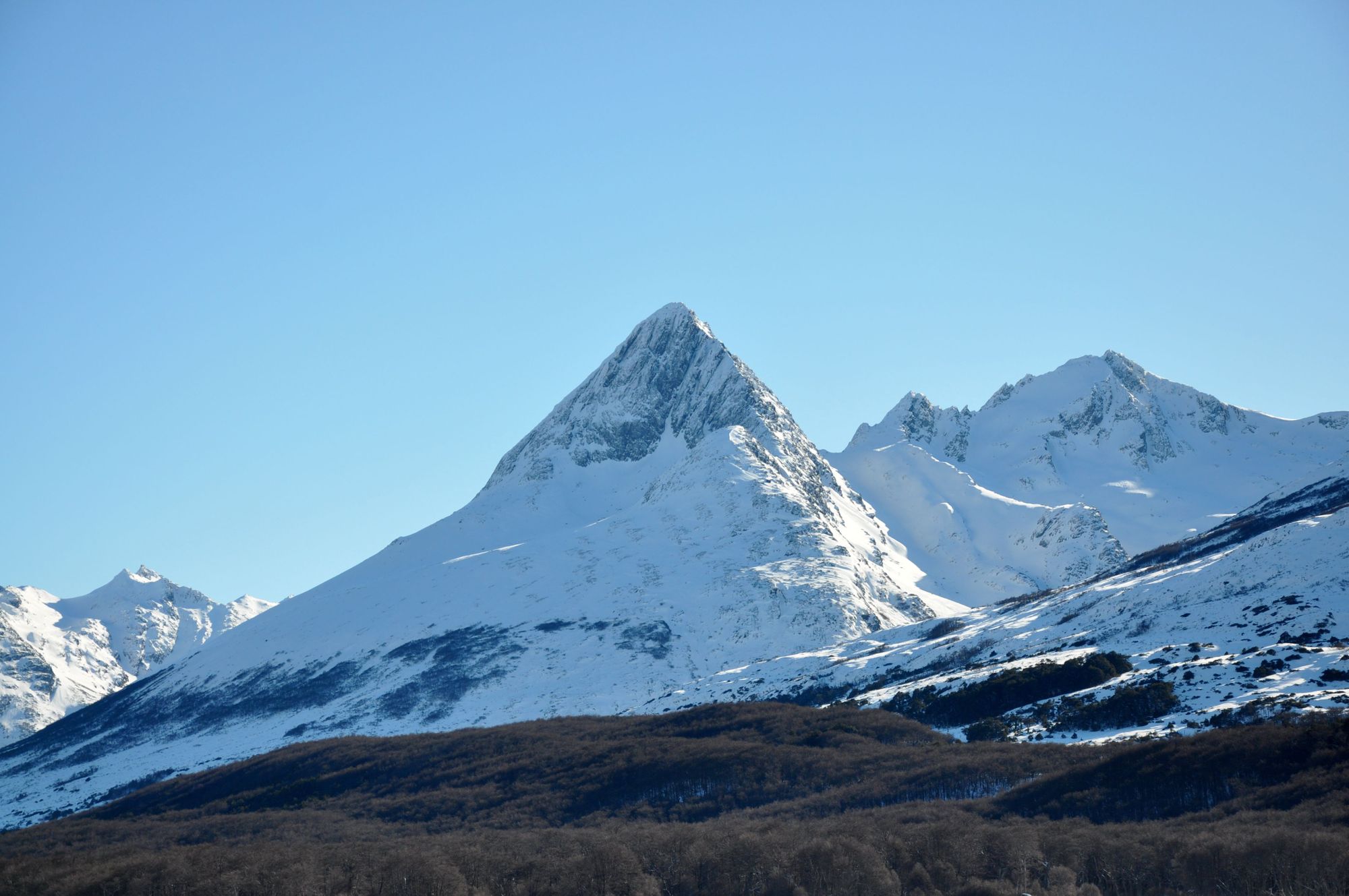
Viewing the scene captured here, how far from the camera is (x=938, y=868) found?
69938 millimetres

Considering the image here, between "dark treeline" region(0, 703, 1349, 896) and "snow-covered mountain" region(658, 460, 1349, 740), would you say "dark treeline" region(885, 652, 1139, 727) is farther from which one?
"dark treeline" region(0, 703, 1349, 896)

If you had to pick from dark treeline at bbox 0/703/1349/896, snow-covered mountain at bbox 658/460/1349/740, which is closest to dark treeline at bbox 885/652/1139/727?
snow-covered mountain at bbox 658/460/1349/740

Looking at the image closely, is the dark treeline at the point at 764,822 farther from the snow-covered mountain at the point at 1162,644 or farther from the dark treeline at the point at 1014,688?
the snow-covered mountain at the point at 1162,644

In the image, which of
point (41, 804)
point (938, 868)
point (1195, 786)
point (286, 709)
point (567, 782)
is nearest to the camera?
point (938, 868)

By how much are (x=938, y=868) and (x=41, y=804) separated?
139 meters

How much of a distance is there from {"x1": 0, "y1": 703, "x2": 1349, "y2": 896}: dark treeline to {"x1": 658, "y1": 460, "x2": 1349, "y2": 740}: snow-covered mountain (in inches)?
372

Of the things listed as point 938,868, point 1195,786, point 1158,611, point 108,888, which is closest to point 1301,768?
point 1195,786

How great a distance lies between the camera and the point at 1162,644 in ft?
376

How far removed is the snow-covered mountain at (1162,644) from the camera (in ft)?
309

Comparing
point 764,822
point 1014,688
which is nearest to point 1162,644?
point 1014,688

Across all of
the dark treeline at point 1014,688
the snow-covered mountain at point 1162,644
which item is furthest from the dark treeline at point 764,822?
the snow-covered mountain at point 1162,644

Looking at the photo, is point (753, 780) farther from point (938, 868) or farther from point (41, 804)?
point (41, 804)

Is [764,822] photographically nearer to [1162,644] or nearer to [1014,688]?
[1014,688]

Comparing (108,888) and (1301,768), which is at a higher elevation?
(108,888)
